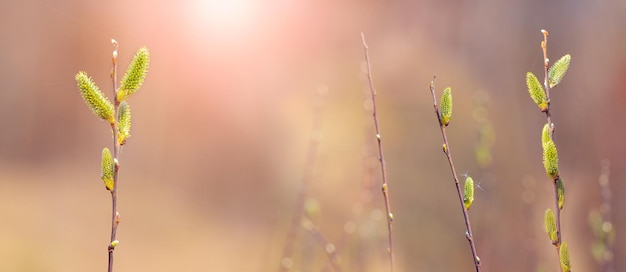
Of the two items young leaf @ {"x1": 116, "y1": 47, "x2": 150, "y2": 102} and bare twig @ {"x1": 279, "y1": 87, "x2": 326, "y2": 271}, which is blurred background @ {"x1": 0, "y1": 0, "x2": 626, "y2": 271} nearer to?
bare twig @ {"x1": 279, "y1": 87, "x2": 326, "y2": 271}

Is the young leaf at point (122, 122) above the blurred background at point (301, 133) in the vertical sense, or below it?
below

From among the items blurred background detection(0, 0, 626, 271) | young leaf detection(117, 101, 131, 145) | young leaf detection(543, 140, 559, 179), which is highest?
blurred background detection(0, 0, 626, 271)

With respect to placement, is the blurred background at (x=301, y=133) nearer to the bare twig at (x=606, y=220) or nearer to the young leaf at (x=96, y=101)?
the bare twig at (x=606, y=220)

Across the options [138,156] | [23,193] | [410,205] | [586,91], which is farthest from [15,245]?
[586,91]

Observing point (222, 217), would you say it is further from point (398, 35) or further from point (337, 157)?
point (398, 35)

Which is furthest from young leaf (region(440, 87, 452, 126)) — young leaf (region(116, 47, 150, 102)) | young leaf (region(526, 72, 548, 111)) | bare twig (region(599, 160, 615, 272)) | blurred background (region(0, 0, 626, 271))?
bare twig (region(599, 160, 615, 272))

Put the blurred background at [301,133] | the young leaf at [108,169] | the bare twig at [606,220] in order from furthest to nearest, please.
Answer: the bare twig at [606,220]
the blurred background at [301,133]
the young leaf at [108,169]

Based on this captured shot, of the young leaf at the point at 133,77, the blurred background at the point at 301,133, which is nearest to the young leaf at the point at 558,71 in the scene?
the young leaf at the point at 133,77
